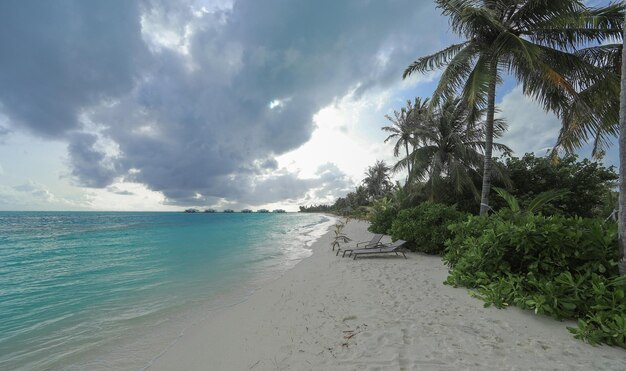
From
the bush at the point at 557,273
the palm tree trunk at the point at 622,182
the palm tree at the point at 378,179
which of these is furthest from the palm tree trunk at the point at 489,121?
the palm tree at the point at 378,179

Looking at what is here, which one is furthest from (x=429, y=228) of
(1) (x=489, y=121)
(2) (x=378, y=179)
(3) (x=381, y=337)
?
(2) (x=378, y=179)

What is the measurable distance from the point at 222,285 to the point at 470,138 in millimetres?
16684

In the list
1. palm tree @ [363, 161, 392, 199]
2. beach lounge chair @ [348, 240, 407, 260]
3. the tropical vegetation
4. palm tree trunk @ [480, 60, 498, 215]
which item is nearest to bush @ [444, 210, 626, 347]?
the tropical vegetation

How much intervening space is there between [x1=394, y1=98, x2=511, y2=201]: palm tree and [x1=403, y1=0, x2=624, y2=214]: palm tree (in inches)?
262

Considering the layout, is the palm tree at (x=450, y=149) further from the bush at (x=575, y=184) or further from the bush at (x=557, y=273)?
the bush at (x=557, y=273)

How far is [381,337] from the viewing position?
12.3 ft

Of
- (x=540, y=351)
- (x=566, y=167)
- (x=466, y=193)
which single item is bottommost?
(x=540, y=351)

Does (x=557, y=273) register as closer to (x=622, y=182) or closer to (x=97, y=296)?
(x=622, y=182)

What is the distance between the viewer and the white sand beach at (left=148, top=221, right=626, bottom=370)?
3.13 metres

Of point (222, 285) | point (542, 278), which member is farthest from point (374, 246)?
point (542, 278)

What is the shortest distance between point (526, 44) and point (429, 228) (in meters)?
6.70

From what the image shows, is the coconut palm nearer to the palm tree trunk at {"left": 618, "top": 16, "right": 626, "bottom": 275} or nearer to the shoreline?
the palm tree trunk at {"left": 618, "top": 16, "right": 626, "bottom": 275}

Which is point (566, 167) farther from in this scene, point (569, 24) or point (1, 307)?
point (1, 307)

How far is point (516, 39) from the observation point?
813 cm
